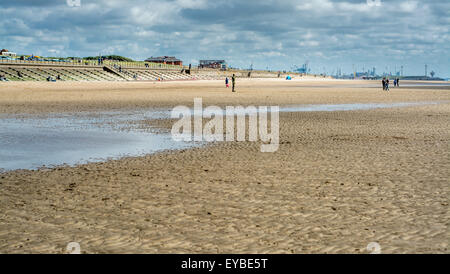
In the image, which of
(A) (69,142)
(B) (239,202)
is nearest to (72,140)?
(A) (69,142)

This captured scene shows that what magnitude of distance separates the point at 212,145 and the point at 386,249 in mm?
9572

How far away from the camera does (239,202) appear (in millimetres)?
8492

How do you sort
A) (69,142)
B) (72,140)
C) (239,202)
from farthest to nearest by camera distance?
(72,140) < (69,142) < (239,202)

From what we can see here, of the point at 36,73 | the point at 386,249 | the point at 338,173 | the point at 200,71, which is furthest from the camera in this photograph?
the point at 200,71

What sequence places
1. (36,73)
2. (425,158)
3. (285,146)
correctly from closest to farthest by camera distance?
(425,158) < (285,146) < (36,73)

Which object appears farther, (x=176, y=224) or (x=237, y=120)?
(x=237, y=120)

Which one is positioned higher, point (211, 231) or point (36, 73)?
point (36, 73)

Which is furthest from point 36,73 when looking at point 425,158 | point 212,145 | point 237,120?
point 425,158

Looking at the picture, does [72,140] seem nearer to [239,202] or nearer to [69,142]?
[69,142]

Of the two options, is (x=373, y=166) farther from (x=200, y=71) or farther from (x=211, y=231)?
(x=200, y=71)

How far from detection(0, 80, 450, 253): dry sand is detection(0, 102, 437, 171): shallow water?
117 cm

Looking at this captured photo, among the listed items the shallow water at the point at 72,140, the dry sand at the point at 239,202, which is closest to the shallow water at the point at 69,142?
the shallow water at the point at 72,140

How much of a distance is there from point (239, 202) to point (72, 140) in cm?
926

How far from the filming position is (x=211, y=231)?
6.88m
